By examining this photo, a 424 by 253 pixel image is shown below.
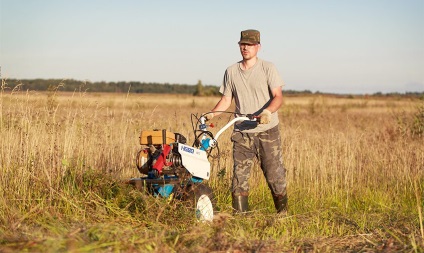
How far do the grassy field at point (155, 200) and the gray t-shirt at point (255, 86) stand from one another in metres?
0.78

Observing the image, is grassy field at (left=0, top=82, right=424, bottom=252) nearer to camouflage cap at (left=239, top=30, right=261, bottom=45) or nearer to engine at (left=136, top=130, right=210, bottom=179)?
engine at (left=136, top=130, right=210, bottom=179)

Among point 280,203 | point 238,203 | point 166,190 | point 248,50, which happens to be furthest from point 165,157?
point 280,203

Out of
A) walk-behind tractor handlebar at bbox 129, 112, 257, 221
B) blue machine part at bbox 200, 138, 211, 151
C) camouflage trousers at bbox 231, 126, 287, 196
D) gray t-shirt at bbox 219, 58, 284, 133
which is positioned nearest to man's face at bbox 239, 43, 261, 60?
gray t-shirt at bbox 219, 58, 284, 133

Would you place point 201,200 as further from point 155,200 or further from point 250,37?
point 250,37

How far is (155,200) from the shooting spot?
19.0 feet

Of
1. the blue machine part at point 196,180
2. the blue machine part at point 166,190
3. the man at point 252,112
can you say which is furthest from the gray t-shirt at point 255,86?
the blue machine part at point 166,190

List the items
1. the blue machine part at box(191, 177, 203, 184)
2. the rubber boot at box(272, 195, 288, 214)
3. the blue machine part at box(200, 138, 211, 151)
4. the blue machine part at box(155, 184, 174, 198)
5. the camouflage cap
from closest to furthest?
1. the blue machine part at box(155, 184, 174, 198)
2. the blue machine part at box(191, 177, 203, 184)
3. the blue machine part at box(200, 138, 211, 151)
4. the camouflage cap
5. the rubber boot at box(272, 195, 288, 214)

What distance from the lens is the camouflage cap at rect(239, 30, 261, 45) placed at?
691 cm

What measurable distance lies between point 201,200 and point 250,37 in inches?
76.5

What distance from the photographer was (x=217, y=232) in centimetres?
502

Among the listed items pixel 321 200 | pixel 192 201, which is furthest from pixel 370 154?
pixel 192 201

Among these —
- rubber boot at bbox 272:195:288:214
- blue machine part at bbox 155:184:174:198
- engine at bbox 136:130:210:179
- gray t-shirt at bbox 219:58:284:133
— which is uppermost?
gray t-shirt at bbox 219:58:284:133

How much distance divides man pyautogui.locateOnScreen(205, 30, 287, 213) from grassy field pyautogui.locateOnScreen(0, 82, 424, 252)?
33cm

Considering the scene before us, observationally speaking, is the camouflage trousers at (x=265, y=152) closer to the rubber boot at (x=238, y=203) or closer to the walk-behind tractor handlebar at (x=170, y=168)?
the rubber boot at (x=238, y=203)
